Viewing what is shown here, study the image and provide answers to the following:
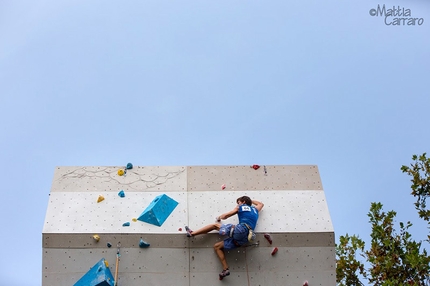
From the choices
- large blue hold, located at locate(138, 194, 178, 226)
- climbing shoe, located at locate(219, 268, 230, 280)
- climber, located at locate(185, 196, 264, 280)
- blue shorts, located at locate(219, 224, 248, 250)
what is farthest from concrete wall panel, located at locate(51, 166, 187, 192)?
climbing shoe, located at locate(219, 268, 230, 280)

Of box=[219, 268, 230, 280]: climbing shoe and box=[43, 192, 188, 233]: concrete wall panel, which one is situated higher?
box=[43, 192, 188, 233]: concrete wall panel

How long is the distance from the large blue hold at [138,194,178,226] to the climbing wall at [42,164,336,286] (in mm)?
26

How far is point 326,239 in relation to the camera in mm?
6113

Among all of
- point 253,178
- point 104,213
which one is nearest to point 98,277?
point 104,213

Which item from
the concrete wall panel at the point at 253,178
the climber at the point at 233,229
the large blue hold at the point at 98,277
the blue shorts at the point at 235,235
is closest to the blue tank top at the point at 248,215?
the climber at the point at 233,229

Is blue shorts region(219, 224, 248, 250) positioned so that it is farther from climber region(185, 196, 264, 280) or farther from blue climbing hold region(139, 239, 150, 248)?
blue climbing hold region(139, 239, 150, 248)

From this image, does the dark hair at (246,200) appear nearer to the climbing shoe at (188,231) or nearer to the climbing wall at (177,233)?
the climbing wall at (177,233)

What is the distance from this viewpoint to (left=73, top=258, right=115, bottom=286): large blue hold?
18.9ft

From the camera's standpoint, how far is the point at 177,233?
238 inches

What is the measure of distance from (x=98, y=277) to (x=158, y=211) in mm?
997

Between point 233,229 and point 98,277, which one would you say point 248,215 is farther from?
point 98,277

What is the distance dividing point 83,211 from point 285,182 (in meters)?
2.51

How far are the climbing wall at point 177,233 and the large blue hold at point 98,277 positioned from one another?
0.06 m

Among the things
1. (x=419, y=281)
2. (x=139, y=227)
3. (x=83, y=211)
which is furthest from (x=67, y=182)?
(x=419, y=281)
